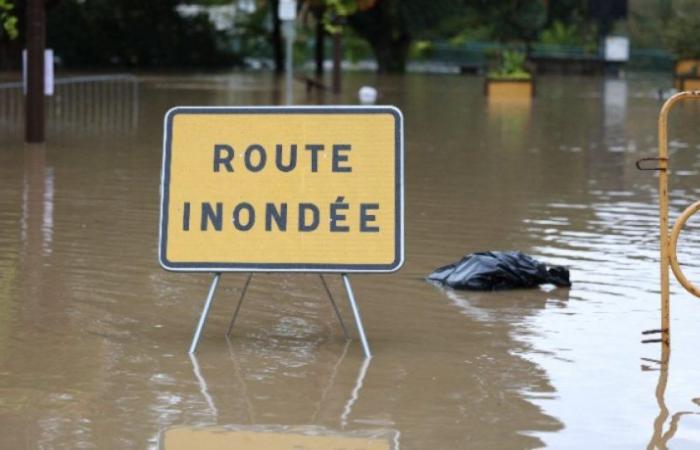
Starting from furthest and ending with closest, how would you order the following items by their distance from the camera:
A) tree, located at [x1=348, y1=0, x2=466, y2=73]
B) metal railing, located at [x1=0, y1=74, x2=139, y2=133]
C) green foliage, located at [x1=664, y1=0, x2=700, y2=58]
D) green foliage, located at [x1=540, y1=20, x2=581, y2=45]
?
green foliage, located at [x1=540, y1=20, x2=581, y2=45], tree, located at [x1=348, y1=0, x2=466, y2=73], green foliage, located at [x1=664, y1=0, x2=700, y2=58], metal railing, located at [x1=0, y1=74, x2=139, y2=133]

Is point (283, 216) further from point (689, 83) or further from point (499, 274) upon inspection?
point (689, 83)

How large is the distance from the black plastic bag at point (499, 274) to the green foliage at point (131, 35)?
51.1 metres

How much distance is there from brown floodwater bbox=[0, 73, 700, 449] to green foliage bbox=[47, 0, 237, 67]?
44651mm

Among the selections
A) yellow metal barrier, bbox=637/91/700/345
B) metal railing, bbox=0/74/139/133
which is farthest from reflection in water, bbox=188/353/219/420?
metal railing, bbox=0/74/139/133

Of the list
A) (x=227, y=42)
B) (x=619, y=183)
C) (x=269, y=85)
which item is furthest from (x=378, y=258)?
(x=227, y=42)

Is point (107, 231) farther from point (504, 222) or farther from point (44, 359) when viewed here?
point (44, 359)

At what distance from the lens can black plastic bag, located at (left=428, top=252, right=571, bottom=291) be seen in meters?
10.7

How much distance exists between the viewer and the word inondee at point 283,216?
863cm

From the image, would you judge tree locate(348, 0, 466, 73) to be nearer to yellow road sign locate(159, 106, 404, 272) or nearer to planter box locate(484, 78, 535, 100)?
planter box locate(484, 78, 535, 100)

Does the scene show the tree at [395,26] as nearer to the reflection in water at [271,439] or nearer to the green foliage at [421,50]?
the green foliage at [421,50]

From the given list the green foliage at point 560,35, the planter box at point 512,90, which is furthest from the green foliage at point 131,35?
the planter box at point 512,90

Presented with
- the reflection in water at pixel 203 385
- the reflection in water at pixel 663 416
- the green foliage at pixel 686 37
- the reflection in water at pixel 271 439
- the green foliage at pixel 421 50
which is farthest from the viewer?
the green foliage at pixel 421 50

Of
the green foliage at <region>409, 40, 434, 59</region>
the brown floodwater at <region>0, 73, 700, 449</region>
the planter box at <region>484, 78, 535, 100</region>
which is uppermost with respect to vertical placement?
the brown floodwater at <region>0, 73, 700, 449</region>

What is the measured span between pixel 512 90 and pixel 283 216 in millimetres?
32094
